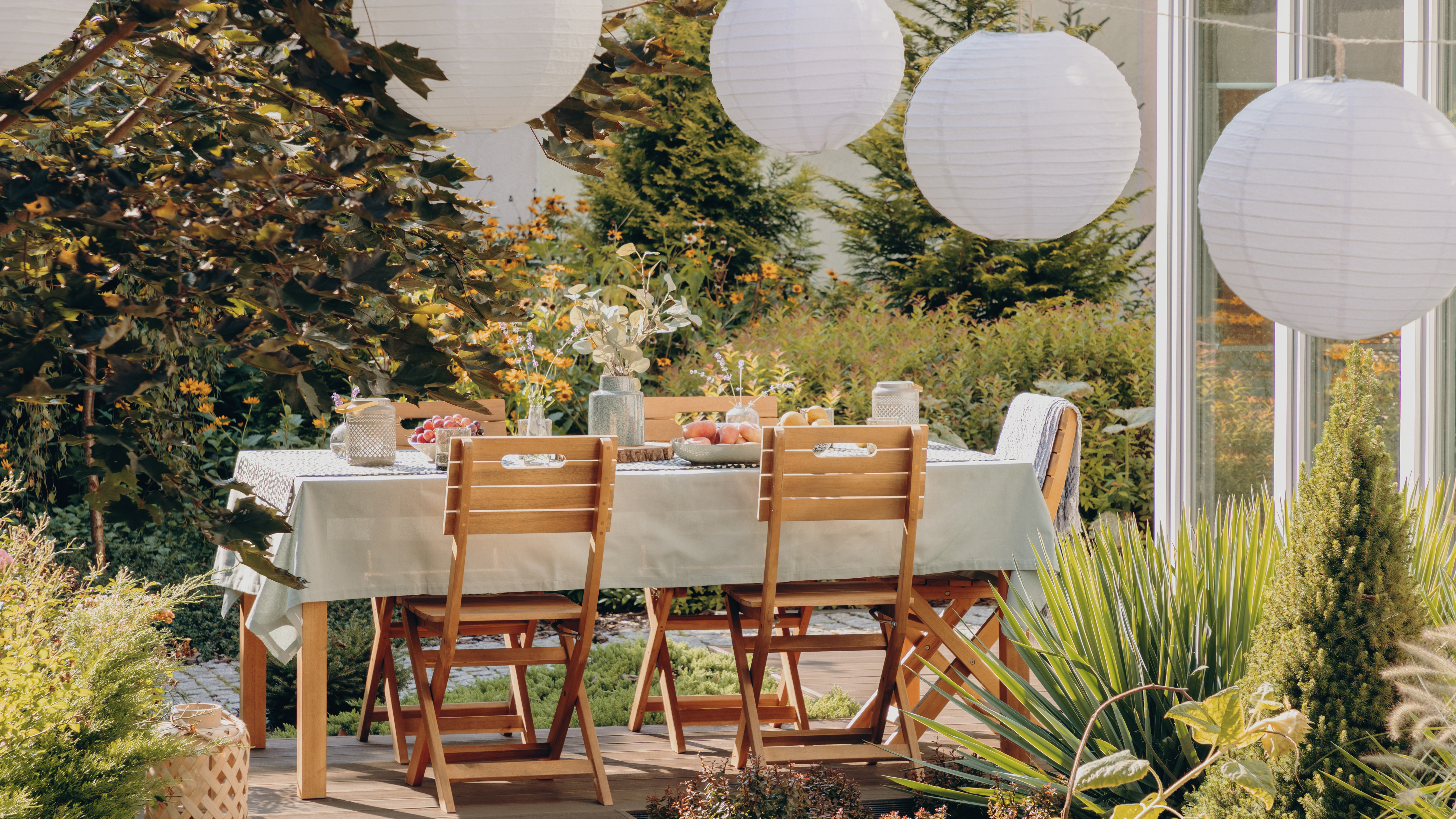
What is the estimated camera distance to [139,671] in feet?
9.15

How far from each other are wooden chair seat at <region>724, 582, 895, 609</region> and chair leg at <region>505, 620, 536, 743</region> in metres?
0.60

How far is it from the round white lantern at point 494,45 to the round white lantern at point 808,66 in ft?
2.79

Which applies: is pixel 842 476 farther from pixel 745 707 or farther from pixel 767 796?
pixel 767 796

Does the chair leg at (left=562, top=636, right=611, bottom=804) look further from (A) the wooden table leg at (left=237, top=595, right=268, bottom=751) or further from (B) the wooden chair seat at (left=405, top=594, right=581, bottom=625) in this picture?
(A) the wooden table leg at (left=237, top=595, right=268, bottom=751)

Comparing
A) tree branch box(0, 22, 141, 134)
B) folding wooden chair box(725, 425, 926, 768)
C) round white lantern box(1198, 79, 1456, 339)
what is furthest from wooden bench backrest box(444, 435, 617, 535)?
tree branch box(0, 22, 141, 134)

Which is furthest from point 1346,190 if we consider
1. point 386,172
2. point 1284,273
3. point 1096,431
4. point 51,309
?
point 1096,431

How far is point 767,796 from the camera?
3061mm

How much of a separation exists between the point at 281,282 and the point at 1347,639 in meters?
2.03

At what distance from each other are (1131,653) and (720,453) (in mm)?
1350

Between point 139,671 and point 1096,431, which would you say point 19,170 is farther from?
point 1096,431

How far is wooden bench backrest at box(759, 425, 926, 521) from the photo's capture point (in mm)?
3750

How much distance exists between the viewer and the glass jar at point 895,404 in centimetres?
434

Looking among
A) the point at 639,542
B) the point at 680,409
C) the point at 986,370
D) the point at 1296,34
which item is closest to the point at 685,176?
the point at 986,370

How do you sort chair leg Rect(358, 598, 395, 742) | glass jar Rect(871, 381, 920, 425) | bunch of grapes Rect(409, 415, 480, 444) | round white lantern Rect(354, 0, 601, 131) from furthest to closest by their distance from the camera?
glass jar Rect(871, 381, 920, 425) < bunch of grapes Rect(409, 415, 480, 444) < chair leg Rect(358, 598, 395, 742) < round white lantern Rect(354, 0, 601, 131)
